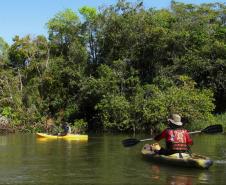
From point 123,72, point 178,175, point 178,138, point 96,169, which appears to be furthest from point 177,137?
point 123,72

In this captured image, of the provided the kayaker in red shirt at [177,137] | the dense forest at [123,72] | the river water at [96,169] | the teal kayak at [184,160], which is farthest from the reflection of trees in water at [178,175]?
the dense forest at [123,72]

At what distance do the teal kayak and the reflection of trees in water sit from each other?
17 cm

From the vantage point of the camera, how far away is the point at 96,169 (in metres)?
13.6

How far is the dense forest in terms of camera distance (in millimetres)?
31234

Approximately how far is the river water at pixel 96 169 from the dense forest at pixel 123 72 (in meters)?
12.3

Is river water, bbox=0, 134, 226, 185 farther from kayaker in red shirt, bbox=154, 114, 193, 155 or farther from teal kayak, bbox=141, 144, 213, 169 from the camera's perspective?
kayaker in red shirt, bbox=154, 114, 193, 155

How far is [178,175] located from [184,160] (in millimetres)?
916

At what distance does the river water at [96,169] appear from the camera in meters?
11.5

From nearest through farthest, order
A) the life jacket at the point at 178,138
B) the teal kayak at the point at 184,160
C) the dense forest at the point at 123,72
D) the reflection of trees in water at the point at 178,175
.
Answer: the reflection of trees in water at the point at 178,175, the teal kayak at the point at 184,160, the life jacket at the point at 178,138, the dense forest at the point at 123,72

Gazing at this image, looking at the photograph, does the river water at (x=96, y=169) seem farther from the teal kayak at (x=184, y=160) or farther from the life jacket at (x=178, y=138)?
the life jacket at (x=178, y=138)

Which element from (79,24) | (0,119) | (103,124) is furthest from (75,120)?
(79,24)

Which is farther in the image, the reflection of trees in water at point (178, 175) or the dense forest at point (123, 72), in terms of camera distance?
the dense forest at point (123, 72)

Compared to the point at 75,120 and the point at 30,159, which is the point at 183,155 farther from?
the point at 75,120

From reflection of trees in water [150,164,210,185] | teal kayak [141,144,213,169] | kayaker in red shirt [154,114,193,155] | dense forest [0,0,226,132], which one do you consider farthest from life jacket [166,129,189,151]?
dense forest [0,0,226,132]
